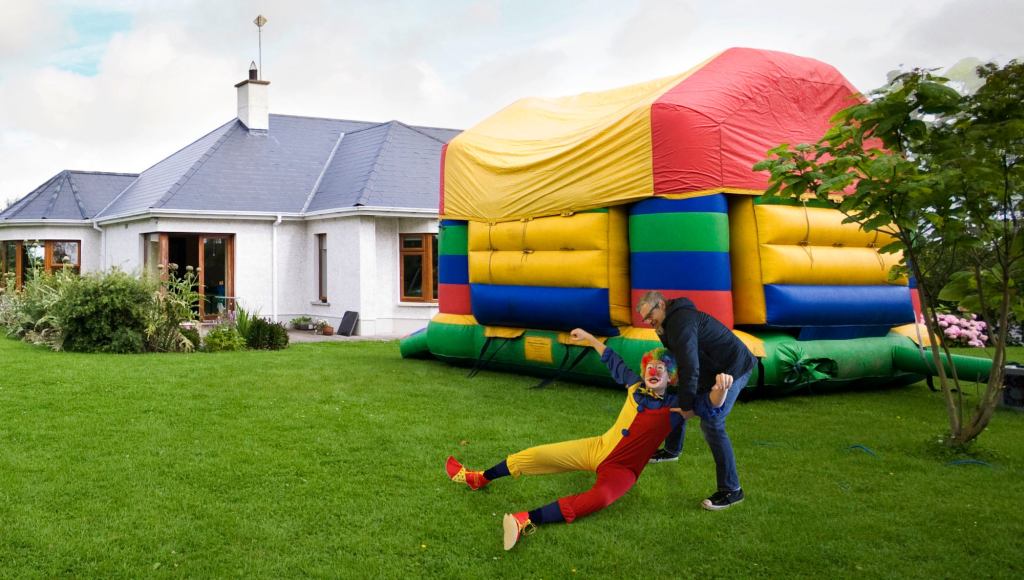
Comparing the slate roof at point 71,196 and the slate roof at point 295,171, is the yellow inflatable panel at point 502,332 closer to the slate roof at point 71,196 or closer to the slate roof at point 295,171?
the slate roof at point 295,171

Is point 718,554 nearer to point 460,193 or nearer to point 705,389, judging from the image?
point 705,389

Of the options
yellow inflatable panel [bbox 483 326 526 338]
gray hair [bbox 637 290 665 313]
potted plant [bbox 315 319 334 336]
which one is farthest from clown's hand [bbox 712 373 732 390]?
potted plant [bbox 315 319 334 336]

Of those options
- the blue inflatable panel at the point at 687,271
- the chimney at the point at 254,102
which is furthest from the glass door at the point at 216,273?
the blue inflatable panel at the point at 687,271

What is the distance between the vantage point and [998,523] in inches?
200

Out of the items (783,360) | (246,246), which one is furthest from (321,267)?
(783,360)

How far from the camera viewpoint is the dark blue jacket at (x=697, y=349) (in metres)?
5.22

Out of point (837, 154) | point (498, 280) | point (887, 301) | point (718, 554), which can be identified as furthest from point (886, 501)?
point (498, 280)

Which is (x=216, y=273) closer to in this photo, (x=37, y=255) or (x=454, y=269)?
(x=37, y=255)

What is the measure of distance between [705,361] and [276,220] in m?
15.4

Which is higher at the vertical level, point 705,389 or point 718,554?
point 705,389

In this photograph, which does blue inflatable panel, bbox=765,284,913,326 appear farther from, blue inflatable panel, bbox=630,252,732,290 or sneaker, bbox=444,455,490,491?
sneaker, bbox=444,455,490,491

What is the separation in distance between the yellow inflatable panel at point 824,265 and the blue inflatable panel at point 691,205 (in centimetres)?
63

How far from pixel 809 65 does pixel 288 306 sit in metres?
13.2

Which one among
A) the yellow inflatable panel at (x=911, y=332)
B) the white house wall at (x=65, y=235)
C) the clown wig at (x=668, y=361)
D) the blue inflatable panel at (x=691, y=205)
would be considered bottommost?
the yellow inflatable panel at (x=911, y=332)
